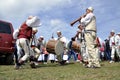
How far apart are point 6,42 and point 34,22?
4498 mm

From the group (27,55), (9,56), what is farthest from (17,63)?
(9,56)

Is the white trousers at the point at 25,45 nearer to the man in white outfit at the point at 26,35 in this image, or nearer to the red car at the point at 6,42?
the man in white outfit at the point at 26,35

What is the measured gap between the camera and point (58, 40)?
52.0 feet

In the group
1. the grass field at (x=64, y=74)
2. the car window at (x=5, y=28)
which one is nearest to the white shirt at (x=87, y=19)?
the grass field at (x=64, y=74)

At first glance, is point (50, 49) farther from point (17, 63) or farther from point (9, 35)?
point (17, 63)

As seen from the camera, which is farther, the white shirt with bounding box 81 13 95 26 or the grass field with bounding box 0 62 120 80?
the white shirt with bounding box 81 13 95 26

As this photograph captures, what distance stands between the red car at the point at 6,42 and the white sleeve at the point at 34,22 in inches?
169

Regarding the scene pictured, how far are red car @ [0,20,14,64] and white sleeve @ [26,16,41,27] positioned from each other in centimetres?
430

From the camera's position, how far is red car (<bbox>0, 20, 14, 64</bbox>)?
16.3 meters

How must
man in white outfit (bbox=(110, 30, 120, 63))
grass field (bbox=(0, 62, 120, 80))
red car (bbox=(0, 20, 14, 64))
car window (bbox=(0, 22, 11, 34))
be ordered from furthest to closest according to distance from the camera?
man in white outfit (bbox=(110, 30, 120, 63)) → car window (bbox=(0, 22, 11, 34)) → red car (bbox=(0, 20, 14, 64)) → grass field (bbox=(0, 62, 120, 80))

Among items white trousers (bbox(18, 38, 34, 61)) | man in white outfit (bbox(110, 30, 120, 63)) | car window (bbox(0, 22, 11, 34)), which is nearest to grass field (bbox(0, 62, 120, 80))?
white trousers (bbox(18, 38, 34, 61))

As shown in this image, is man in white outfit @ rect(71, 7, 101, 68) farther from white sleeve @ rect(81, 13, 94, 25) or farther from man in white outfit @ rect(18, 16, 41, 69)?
man in white outfit @ rect(18, 16, 41, 69)

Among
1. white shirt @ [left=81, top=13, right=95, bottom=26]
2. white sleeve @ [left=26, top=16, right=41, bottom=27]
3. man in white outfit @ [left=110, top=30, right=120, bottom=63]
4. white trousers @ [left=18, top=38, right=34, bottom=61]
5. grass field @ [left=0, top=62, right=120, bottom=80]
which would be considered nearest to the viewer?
grass field @ [left=0, top=62, right=120, bottom=80]

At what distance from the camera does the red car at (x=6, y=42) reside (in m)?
16.3
